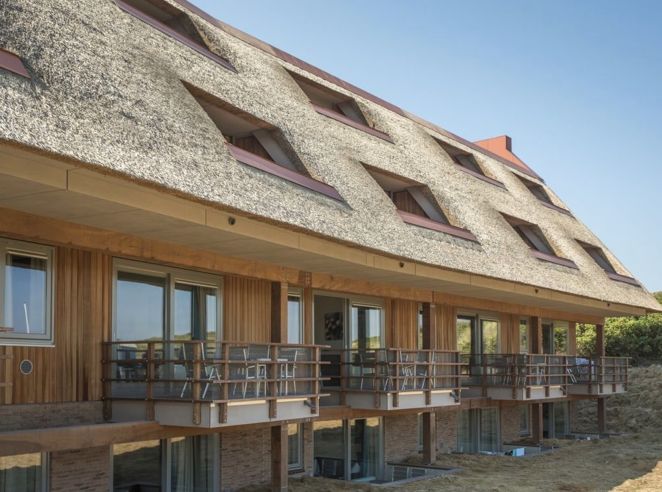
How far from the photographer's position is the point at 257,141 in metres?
13.6

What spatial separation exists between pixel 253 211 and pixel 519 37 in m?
10.2

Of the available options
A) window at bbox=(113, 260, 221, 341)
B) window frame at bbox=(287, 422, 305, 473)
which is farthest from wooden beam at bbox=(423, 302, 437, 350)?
window at bbox=(113, 260, 221, 341)

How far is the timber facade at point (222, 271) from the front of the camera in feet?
28.3

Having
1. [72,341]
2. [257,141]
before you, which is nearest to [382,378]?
[257,141]

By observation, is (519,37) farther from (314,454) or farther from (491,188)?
(314,454)

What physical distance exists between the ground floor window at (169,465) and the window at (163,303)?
5.01ft

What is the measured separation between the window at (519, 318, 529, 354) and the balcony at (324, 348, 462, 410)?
24.3 feet

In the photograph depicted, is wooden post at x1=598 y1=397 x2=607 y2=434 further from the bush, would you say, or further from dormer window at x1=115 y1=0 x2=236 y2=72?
dormer window at x1=115 y1=0 x2=236 y2=72

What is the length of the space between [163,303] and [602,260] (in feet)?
54.4

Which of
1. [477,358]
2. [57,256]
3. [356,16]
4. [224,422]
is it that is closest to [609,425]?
[477,358]

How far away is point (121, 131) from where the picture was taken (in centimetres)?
842

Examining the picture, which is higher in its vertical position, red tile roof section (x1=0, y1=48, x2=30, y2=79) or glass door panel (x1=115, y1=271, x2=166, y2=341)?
red tile roof section (x1=0, y1=48, x2=30, y2=79)

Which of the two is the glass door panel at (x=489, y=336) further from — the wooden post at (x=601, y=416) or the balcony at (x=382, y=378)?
the wooden post at (x=601, y=416)

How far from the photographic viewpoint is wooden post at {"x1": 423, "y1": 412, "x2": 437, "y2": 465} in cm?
1623
